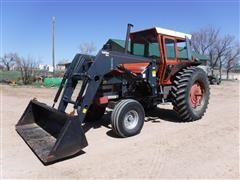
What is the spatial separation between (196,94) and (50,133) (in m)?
Result: 4.12

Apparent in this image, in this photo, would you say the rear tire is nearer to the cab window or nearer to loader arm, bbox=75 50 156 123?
loader arm, bbox=75 50 156 123

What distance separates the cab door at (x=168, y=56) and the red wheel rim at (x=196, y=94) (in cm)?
75

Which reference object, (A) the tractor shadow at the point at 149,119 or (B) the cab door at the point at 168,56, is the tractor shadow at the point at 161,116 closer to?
(A) the tractor shadow at the point at 149,119

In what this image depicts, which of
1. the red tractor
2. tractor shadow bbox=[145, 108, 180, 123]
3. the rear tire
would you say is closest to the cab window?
the red tractor

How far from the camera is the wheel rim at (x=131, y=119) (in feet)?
18.6

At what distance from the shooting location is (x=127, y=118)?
18.7 feet

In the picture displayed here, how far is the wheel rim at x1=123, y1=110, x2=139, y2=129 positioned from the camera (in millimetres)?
5664

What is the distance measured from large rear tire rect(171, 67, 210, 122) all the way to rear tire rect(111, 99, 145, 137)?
1.29 metres

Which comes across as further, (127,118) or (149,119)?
(149,119)

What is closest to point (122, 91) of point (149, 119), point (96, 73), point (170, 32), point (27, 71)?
point (96, 73)

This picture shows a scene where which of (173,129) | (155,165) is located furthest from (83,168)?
(173,129)

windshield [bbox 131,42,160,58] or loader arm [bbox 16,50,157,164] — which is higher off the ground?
windshield [bbox 131,42,160,58]

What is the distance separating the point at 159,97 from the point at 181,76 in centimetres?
78

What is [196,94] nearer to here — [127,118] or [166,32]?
[166,32]
